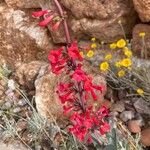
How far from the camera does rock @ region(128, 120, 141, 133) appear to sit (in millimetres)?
3748

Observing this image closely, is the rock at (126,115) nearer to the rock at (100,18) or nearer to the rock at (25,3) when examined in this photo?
the rock at (100,18)

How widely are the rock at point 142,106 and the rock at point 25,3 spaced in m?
1.41

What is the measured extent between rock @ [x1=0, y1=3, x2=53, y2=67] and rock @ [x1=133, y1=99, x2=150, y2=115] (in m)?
1.21

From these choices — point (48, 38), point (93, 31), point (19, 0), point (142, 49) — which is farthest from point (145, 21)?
point (19, 0)

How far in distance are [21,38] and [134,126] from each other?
1617 millimetres

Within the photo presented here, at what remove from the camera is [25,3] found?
4.75m

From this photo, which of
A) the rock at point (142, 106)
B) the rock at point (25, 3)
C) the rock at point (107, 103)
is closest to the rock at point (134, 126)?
the rock at point (142, 106)

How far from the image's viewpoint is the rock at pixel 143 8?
12.2 feet

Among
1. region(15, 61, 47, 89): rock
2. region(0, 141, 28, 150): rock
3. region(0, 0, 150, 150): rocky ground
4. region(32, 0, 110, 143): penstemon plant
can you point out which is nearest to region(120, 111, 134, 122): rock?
region(0, 0, 150, 150): rocky ground

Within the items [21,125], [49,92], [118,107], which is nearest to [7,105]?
[21,125]

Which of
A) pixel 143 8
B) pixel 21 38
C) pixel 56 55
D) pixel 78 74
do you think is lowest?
pixel 21 38

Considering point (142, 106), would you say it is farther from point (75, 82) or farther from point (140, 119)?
point (75, 82)

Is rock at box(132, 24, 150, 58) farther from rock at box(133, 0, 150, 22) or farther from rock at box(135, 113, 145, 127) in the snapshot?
rock at box(135, 113, 145, 127)

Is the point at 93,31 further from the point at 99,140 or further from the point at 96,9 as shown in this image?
the point at 99,140
